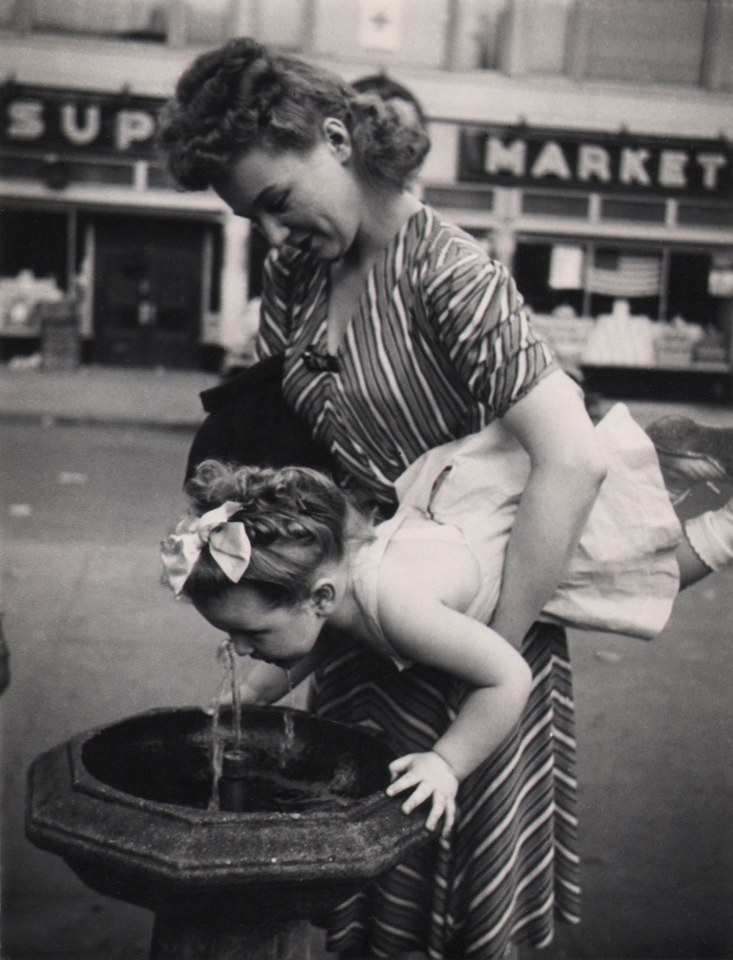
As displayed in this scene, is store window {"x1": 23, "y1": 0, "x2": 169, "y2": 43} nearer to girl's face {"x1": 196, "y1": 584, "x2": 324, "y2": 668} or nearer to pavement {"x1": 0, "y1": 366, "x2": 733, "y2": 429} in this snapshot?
pavement {"x1": 0, "y1": 366, "x2": 733, "y2": 429}

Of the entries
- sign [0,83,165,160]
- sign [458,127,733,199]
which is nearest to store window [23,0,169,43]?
sign [0,83,165,160]

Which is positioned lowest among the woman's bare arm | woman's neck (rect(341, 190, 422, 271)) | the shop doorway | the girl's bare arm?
the shop doorway

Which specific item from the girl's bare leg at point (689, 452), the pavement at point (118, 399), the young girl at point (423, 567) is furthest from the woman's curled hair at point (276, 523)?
the pavement at point (118, 399)

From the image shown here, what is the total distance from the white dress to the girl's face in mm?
93

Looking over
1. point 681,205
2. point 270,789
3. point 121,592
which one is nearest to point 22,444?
point 121,592

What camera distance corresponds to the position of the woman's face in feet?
5.71

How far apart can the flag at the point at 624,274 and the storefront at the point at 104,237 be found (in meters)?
5.04

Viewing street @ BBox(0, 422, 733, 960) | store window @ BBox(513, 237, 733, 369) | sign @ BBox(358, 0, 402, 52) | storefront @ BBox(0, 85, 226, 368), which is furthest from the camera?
store window @ BBox(513, 237, 733, 369)

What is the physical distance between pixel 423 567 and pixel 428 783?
1.04 ft

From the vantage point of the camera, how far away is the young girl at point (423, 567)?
5.66ft

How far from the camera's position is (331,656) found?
217 centimetres

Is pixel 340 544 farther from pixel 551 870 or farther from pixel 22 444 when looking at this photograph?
pixel 22 444

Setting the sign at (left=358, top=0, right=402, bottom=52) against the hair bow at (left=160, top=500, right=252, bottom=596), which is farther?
the sign at (left=358, top=0, right=402, bottom=52)

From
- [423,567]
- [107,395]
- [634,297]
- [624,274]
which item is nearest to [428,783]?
[423,567]
